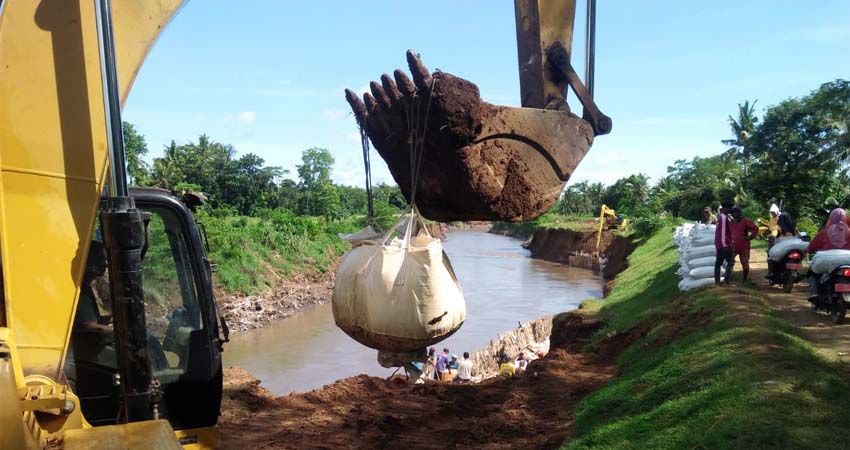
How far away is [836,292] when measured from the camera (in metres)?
6.58

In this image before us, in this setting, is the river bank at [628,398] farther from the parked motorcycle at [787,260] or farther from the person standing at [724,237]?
the person standing at [724,237]

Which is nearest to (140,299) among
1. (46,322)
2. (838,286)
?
(46,322)

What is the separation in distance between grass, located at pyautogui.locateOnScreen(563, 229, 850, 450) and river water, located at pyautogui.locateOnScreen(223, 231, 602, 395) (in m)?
7.29

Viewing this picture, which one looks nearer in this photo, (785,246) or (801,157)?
(785,246)

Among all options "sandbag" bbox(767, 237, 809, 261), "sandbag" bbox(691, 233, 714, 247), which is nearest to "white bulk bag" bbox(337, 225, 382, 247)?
"sandbag" bbox(767, 237, 809, 261)

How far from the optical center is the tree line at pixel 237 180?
113 feet

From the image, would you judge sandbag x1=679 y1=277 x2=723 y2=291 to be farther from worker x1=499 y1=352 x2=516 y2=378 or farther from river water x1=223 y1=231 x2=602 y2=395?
river water x1=223 y1=231 x2=602 y2=395

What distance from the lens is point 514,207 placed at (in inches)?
120

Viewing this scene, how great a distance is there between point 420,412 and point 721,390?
4.02 metres

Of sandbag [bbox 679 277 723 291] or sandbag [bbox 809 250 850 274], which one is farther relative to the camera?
sandbag [bbox 679 277 723 291]

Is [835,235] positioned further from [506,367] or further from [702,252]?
[506,367]

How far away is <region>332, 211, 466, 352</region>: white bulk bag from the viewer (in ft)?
11.1

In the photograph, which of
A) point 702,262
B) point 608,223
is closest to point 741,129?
point 608,223

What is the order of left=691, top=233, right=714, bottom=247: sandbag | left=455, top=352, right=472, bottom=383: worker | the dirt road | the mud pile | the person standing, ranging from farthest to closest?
the mud pile, left=455, top=352, right=472, bottom=383: worker, left=691, top=233, right=714, bottom=247: sandbag, the person standing, the dirt road
